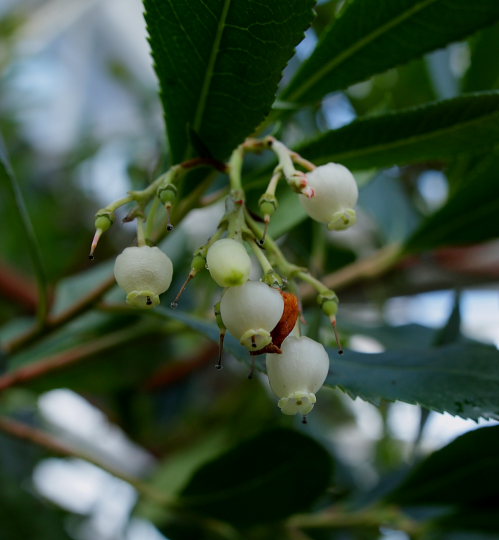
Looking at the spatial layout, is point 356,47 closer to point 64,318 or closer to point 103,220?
point 103,220

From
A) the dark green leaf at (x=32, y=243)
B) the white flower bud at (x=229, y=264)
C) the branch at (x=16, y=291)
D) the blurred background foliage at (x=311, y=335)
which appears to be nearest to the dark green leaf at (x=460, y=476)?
the blurred background foliage at (x=311, y=335)

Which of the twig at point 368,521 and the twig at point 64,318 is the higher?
the twig at point 64,318

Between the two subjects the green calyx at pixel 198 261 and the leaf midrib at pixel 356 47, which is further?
the leaf midrib at pixel 356 47

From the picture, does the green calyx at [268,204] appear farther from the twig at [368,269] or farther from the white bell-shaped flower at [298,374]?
the twig at [368,269]

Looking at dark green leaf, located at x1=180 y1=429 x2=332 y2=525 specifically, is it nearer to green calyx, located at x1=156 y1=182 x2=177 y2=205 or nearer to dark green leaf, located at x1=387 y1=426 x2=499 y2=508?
dark green leaf, located at x1=387 y1=426 x2=499 y2=508

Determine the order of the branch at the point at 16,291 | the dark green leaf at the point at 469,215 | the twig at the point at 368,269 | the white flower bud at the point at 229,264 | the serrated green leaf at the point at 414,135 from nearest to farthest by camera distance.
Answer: the white flower bud at the point at 229,264, the serrated green leaf at the point at 414,135, the dark green leaf at the point at 469,215, the twig at the point at 368,269, the branch at the point at 16,291

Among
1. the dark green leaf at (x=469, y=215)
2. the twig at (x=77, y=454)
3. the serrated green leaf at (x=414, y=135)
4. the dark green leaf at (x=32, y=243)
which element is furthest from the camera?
the twig at (x=77, y=454)

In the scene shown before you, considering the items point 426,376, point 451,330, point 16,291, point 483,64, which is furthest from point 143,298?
point 16,291
